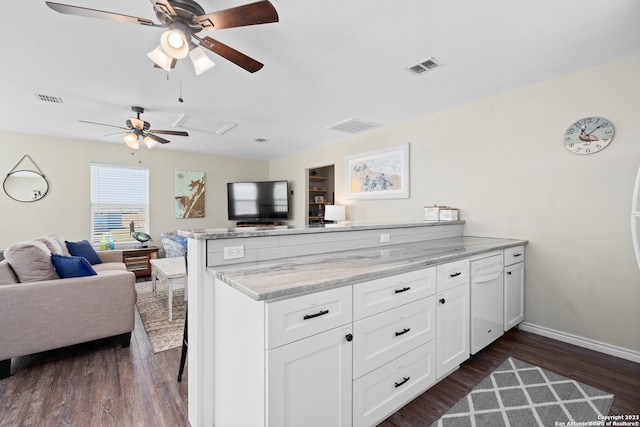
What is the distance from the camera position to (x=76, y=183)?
201 inches

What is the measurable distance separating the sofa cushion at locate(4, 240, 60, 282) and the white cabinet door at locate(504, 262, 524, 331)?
13.4 ft

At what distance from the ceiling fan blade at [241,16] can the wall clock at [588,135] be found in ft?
9.18

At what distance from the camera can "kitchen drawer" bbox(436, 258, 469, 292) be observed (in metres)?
1.96

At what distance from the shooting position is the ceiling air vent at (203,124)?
13.0 ft

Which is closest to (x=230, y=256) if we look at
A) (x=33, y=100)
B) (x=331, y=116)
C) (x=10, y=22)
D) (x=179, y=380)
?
(x=179, y=380)

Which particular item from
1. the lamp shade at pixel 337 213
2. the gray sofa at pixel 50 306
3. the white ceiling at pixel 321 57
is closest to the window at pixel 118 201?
the white ceiling at pixel 321 57

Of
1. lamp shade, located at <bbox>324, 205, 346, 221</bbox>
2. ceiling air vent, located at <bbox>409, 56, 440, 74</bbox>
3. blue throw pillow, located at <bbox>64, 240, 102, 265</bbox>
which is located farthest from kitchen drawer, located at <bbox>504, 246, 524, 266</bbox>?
blue throw pillow, located at <bbox>64, 240, 102, 265</bbox>

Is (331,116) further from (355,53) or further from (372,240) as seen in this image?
(372,240)

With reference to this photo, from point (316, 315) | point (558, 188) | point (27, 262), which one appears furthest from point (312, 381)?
point (558, 188)

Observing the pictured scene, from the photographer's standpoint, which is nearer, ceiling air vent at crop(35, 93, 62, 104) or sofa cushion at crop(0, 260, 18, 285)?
sofa cushion at crop(0, 260, 18, 285)

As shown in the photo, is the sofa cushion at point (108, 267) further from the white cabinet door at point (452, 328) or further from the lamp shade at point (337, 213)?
the white cabinet door at point (452, 328)

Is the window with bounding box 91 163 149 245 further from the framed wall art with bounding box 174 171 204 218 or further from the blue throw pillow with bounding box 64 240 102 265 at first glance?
the blue throw pillow with bounding box 64 240 102 265

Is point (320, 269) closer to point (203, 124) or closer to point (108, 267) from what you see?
point (203, 124)

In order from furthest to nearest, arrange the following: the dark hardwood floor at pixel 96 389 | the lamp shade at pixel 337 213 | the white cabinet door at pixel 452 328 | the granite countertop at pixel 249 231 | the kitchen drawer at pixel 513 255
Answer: the lamp shade at pixel 337 213, the kitchen drawer at pixel 513 255, the white cabinet door at pixel 452 328, the dark hardwood floor at pixel 96 389, the granite countertop at pixel 249 231
